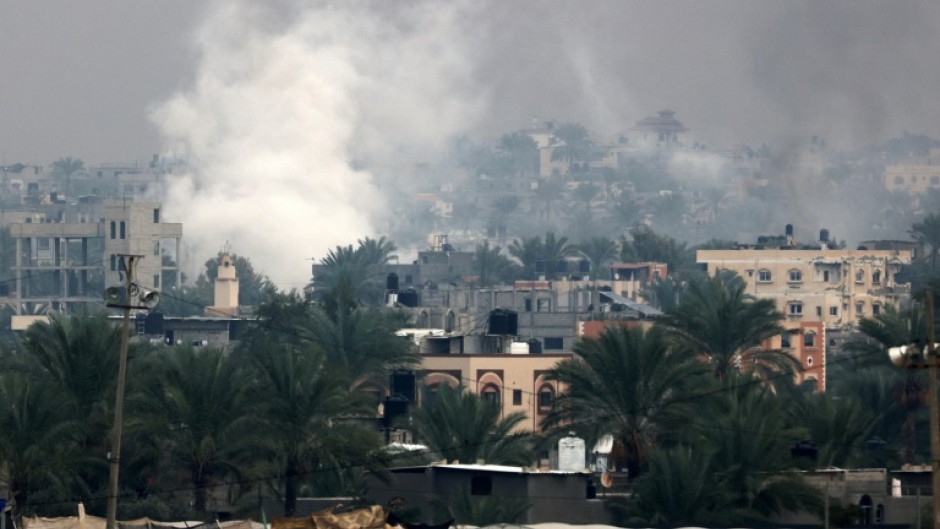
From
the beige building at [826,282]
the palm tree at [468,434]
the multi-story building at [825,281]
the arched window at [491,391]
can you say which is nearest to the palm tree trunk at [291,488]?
the palm tree at [468,434]

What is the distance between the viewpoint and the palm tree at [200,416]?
193 ft

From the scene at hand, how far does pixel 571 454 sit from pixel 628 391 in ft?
16.7

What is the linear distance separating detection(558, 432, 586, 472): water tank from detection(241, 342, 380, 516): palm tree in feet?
12.4

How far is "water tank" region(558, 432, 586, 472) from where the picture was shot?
5706 centimetres

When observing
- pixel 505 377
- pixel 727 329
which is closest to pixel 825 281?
pixel 505 377

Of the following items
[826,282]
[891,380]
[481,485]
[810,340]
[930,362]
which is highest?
[826,282]

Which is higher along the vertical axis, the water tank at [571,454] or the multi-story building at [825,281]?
the multi-story building at [825,281]

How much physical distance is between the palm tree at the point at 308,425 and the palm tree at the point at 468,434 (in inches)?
101

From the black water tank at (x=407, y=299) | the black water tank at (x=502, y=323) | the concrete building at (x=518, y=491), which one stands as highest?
the black water tank at (x=407, y=299)

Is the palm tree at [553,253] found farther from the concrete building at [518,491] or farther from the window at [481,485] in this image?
the window at [481,485]

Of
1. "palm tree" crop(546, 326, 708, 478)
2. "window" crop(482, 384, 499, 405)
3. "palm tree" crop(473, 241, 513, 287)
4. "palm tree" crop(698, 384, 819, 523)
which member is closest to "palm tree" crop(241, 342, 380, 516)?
"palm tree" crop(546, 326, 708, 478)

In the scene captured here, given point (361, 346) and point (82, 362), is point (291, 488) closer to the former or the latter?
point (82, 362)

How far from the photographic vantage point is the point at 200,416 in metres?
59.6

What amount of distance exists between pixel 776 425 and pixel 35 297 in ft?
363
